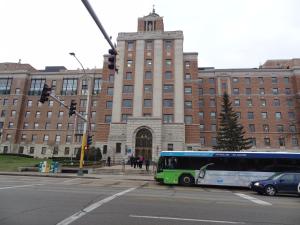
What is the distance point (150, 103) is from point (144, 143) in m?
7.65

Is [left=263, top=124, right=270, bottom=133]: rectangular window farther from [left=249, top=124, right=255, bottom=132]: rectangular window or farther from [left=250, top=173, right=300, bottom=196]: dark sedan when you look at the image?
[left=250, top=173, right=300, bottom=196]: dark sedan

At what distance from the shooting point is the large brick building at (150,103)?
157ft

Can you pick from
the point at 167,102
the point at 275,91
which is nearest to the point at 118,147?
the point at 167,102

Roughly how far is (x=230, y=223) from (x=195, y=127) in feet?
138

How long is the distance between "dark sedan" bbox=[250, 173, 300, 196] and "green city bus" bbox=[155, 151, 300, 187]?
346 cm

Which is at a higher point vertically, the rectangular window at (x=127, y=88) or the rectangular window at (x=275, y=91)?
the rectangular window at (x=275, y=91)

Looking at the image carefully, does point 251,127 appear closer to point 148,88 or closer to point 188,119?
point 188,119

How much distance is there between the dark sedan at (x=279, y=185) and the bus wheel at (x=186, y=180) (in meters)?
5.34

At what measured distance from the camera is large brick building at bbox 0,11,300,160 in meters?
47.8

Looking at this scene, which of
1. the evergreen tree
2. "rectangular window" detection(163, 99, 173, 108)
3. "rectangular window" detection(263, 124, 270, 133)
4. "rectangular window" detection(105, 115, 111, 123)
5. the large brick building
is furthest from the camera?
"rectangular window" detection(263, 124, 270, 133)

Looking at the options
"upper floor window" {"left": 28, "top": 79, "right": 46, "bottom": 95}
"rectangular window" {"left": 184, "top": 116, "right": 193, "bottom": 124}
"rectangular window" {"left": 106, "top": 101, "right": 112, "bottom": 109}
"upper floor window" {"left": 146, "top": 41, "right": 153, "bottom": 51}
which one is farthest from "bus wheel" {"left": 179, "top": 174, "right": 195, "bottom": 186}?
"upper floor window" {"left": 28, "top": 79, "right": 46, "bottom": 95}

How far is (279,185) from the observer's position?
15000 millimetres

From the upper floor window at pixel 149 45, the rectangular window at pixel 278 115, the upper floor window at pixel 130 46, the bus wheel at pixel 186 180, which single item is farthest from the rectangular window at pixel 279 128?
the bus wheel at pixel 186 180

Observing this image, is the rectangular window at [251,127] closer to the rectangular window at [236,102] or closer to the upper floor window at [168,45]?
the rectangular window at [236,102]
